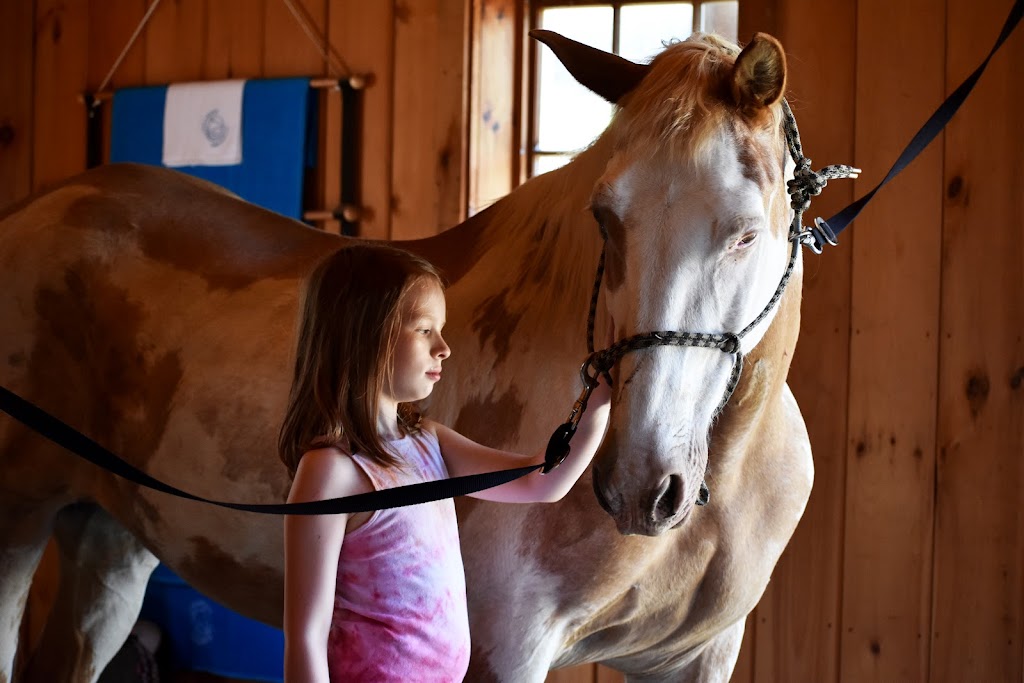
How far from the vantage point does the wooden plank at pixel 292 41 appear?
2691 mm

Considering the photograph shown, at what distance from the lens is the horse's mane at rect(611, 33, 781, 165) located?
1.07 m

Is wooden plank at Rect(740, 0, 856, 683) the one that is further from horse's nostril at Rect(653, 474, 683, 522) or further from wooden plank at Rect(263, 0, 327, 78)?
horse's nostril at Rect(653, 474, 683, 522)

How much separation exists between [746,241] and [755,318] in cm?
10

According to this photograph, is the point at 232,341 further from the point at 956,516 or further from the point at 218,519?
the point at 956,516

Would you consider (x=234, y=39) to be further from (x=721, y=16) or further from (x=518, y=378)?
(x=518, y=378)

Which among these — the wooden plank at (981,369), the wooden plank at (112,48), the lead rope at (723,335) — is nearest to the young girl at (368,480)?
the lead rope at (723,335)

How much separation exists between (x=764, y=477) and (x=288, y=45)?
193cm

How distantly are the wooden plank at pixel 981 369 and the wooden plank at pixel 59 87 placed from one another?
7.72 ft

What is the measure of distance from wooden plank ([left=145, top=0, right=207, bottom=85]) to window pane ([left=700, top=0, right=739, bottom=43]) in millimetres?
1387

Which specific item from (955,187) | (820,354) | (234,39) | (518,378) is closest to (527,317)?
(518,378)

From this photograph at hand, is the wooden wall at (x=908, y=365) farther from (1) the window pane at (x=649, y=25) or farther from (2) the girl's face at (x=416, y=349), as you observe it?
(2) the girl's face at (x=416, y=349)

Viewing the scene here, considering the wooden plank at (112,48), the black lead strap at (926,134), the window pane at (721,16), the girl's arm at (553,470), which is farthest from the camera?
the wooden plank at (112,48)

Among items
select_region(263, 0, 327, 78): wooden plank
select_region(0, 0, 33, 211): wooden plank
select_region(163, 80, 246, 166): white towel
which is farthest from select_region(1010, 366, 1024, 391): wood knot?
select_region(0, 0, 33, 211): wooden plank

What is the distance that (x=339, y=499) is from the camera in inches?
38.0
